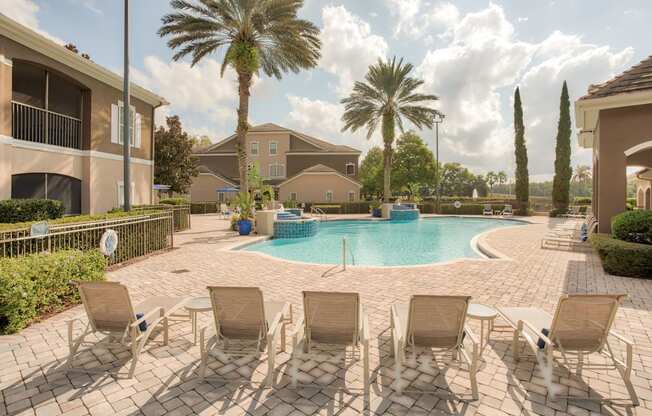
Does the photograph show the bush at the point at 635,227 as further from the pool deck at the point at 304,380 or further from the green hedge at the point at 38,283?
the green hedge at the point at 38,283

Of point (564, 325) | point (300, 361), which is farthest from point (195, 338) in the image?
point (564, 325)

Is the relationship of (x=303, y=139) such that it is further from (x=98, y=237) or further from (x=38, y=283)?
(x=38, y=283)

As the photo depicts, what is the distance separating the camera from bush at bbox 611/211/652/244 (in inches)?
366

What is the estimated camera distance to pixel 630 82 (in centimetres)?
1078

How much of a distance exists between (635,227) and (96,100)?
21.9m

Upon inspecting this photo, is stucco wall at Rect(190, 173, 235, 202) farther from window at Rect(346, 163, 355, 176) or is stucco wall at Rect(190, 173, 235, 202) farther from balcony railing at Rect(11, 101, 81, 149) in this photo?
balcony railing at Rect(11, 101, 81, 149)

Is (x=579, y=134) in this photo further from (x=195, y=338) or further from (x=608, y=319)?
(x=195, y=338)

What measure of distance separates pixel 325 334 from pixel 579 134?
63.5 ft

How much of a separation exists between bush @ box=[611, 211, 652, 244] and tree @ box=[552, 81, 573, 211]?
26.8 m

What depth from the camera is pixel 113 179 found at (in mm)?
17047

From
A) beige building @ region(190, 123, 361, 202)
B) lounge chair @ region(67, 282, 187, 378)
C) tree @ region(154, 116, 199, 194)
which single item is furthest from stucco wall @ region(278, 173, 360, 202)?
lounge chair @ region(67, 282, 187, 378)

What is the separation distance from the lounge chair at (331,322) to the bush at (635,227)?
10.1 meters

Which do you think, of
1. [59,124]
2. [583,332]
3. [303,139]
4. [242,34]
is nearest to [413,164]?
[303,139]

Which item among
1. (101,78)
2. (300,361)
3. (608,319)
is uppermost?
(101,78)
